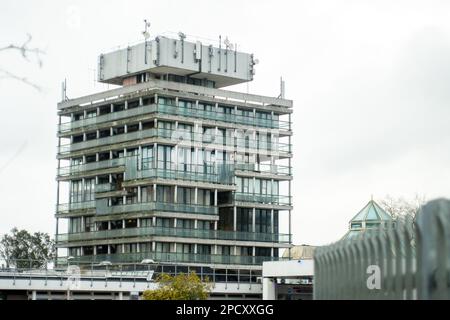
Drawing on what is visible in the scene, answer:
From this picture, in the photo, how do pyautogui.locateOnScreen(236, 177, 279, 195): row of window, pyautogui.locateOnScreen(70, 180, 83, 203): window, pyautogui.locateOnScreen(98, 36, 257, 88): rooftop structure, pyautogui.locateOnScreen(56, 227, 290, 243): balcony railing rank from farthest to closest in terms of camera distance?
pyautogui.locateOnScreen(70, 180, 83, 203): window < pyautogui.locateOnScreen(236, 177, 279, 195): row of window < pyautogui.locateOnScreen(98, 36, 257, 88): rooftop structure < pyautogui.locateOnScreen(56, 227, 290, 243): balcony railing

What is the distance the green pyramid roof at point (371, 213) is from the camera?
11912cm

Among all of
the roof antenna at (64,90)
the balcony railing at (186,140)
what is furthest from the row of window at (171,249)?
the roof antenna at (64,90)

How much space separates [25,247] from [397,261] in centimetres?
13801

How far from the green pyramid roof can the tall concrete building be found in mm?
14398

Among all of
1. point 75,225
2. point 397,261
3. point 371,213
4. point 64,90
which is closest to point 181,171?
point 75,225

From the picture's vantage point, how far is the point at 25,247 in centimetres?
14812

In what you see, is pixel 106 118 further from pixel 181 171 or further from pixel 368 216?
pixel 368 216

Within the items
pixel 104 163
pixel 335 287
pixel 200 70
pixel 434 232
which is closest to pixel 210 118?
pixel 200 70

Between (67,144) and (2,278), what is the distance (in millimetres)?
49468

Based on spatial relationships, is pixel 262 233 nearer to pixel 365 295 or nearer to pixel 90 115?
→ pixel 90 115

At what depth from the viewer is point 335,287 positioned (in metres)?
19.5

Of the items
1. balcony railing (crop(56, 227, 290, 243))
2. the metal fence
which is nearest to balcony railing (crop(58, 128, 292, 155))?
balcony railing (crop(56, 227, 290, 243))

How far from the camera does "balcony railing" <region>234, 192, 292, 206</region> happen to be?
13038 centimetres

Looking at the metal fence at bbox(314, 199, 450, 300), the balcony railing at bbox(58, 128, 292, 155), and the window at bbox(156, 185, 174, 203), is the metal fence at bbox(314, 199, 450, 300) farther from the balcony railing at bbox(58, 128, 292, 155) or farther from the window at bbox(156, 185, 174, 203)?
the balcony railing at bbox(58, 128, 292, 155)
